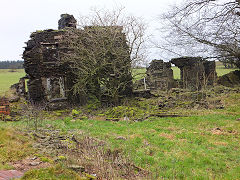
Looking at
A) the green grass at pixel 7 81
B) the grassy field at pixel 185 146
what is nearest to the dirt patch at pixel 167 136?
the grassy field at pixel 185 146

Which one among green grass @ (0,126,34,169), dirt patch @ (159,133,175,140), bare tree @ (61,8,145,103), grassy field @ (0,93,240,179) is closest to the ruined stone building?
bare tree @ (61,8,145,103)

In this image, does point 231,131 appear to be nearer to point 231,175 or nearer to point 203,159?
point 203,159

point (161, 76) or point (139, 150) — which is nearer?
point (139, 150)

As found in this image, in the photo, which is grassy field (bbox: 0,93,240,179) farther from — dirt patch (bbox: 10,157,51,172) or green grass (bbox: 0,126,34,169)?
green grass (bbox: 0,126,34,169)

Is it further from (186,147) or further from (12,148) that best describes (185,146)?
(12,148)

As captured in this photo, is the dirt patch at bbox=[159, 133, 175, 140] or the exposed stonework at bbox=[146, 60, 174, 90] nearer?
the dirt patch at bbox=[159, 133, 175, 140]

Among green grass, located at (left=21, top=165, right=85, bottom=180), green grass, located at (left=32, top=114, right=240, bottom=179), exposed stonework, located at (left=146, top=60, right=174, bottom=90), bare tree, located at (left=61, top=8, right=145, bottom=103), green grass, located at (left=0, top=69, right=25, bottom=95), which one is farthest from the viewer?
green grass, located at (left=0, top=69, right=25, bottom=95)

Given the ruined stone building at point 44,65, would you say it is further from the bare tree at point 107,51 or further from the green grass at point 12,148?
the green grass at point 12,148

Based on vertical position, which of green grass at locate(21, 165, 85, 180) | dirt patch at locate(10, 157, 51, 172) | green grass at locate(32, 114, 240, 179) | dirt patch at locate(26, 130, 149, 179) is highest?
green grass at locate(21, 165, 85, 180)

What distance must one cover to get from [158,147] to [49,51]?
619 inches

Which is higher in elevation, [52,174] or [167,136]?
[52,174]

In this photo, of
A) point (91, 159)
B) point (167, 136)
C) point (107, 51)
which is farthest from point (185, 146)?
point (107, 51)

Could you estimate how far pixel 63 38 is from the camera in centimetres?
1939

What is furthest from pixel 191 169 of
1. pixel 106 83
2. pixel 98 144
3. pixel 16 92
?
pixel 16 92
